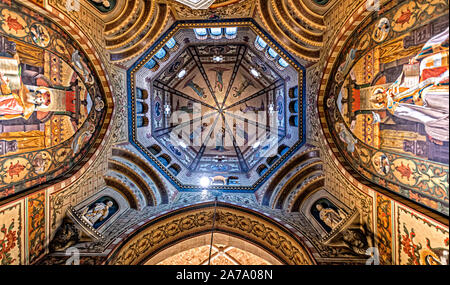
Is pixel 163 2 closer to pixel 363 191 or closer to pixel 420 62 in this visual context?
pixel 420 62

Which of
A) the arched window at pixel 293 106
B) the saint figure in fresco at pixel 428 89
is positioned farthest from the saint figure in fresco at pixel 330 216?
the arched window at pixel 293 106

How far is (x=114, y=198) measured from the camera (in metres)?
7.91

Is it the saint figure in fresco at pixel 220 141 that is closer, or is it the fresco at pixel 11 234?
the fresco at pixel 11 234

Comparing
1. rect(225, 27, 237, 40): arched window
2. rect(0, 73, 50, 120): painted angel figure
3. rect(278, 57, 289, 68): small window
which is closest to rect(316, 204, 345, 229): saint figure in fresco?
rect(278, 57, 289, 68): small window

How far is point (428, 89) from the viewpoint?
3914 millimetres

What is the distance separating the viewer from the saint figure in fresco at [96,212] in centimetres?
668

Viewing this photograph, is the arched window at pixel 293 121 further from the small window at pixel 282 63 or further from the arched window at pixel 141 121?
the arched window at pixel 141 121

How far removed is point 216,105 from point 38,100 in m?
9.84

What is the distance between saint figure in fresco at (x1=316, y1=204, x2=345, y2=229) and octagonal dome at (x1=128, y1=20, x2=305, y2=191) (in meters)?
2.67

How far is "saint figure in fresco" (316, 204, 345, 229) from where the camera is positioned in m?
6.36

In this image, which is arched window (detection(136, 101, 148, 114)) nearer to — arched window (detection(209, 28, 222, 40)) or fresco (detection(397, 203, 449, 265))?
arched window (detection(209, 28, 222, 40))

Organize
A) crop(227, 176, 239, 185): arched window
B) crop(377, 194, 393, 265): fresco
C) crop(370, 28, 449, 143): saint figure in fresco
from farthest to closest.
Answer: crop(227, 176, 239, 185): arched window, crop(377, 194, 393, 265): fresco, crop(370, 28, 449, 143): saint figure in fresco

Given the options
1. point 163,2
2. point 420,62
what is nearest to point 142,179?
point 163,2
